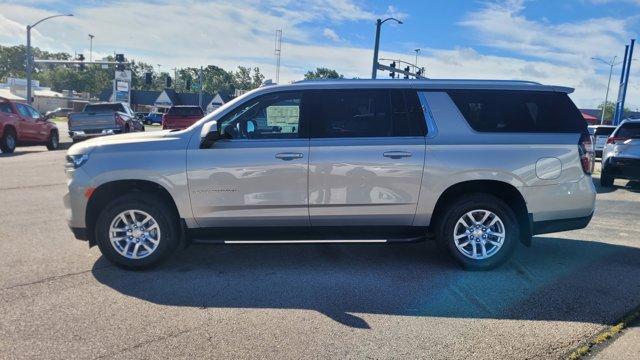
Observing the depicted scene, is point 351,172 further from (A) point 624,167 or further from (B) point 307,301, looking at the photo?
(A) point 624,167

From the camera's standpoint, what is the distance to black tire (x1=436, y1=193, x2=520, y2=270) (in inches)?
209

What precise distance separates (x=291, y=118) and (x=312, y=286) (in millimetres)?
1713

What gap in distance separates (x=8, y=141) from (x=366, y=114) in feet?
53.6

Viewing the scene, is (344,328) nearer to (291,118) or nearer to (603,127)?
(291,118)

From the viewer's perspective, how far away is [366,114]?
531 centimetres

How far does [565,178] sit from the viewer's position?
5273 millimetres

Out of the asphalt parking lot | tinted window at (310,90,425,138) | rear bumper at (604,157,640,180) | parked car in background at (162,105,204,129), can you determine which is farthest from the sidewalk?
parked car in background at (162,105,204,129)

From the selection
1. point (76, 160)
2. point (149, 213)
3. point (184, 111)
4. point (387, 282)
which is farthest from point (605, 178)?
point (184, 111)

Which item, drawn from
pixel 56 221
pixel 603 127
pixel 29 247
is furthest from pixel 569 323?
pixel 603 127

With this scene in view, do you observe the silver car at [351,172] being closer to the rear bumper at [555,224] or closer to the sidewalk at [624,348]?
the rear bumper at [555,224]

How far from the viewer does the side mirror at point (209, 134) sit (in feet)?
16.4

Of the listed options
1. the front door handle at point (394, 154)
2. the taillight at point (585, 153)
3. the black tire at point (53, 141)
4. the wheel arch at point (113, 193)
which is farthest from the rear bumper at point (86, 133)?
the taillight at point (585, 153)

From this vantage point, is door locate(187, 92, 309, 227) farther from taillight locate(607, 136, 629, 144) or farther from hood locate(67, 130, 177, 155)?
taillight locate(607, 136, 629, 144)

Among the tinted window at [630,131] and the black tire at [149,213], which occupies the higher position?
the tinted window at [630,131]
